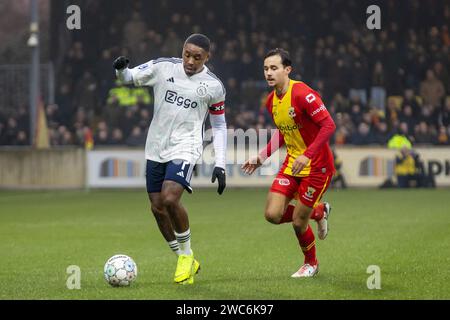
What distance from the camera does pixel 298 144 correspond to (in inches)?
361

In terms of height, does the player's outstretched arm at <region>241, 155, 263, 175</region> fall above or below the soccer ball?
above

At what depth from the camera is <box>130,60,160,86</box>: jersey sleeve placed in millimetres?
8812

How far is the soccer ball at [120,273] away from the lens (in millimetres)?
8281

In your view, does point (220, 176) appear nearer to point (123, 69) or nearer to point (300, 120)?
point (300, 120)

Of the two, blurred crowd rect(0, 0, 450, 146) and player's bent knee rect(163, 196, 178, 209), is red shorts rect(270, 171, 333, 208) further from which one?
blurred crowd rect(0, 0, 450, 146)

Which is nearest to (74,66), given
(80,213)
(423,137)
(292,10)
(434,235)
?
(292,10)

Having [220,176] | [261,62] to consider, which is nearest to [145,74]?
[220,176]

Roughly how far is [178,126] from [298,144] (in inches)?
44.8

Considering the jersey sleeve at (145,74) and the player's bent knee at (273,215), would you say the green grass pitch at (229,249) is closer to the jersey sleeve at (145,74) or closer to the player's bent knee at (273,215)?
the player's bent knee at (273,215)

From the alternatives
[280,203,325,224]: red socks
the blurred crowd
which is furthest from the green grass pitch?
the blurred crowd

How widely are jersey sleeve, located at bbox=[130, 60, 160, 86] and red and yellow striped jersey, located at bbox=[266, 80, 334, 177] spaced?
1.10m

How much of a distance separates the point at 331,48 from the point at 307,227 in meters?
19.2

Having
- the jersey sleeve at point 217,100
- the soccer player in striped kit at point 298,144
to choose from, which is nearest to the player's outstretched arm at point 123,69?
the jersey sleeve at point 217,100

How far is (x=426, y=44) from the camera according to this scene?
27719 mm
